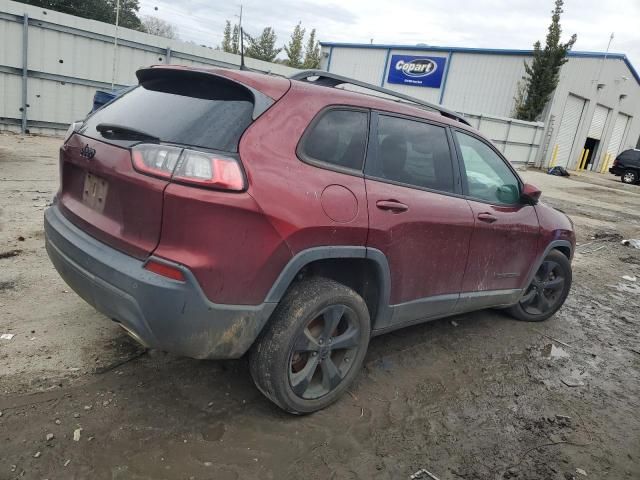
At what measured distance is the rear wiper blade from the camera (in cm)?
228

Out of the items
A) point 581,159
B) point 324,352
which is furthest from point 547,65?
point 324,352

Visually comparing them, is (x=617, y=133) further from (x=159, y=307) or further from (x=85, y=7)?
(x=159, y=307)

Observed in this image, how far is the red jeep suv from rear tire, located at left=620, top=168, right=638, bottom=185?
26544 mm

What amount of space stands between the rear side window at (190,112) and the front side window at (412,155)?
0.83 meters

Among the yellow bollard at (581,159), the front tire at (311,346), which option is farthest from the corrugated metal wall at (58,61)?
the yellow bollard at (581,159)

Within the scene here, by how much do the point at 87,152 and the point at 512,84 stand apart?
27913mm

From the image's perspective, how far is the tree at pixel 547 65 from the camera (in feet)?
79.1

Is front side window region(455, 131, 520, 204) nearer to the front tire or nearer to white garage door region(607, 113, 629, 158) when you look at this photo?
the front tire

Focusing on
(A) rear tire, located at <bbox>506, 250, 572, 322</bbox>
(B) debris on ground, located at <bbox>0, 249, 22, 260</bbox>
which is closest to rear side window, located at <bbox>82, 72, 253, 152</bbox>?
(B) debris on ground, located at <bbox>0, 249, 22, 260</bbox>

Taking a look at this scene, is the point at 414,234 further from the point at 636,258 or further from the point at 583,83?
the point at 583,83

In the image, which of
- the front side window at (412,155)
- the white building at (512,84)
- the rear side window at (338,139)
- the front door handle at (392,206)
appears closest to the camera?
the rear side window at (338,139)

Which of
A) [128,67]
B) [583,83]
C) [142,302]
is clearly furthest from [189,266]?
[583,83]

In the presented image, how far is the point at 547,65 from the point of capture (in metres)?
24.2

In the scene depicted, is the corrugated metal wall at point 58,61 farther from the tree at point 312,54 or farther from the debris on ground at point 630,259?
the tree at point 312,54
